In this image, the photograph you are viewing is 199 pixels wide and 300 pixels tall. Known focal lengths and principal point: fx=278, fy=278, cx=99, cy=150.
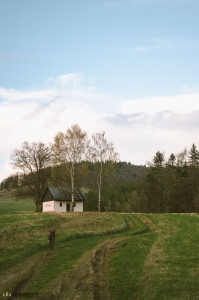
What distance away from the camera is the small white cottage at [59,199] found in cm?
5700

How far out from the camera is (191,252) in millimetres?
15812

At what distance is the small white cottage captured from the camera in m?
57.0

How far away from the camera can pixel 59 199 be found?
2234 inches

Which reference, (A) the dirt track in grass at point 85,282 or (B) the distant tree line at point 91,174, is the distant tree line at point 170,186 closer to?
(B) the distant tree line at point 91,174

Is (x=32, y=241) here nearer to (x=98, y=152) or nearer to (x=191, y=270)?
(x=191, y=270)

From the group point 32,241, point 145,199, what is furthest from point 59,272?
point 145,199

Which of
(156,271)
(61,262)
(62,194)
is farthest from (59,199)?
(156,271)

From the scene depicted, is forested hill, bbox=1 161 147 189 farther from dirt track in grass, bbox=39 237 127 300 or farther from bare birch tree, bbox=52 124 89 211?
dirt track in grass, bbox=39 237 127 300

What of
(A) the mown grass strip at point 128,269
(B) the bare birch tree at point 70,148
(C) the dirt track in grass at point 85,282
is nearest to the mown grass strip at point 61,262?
(C) the dirt track in grass at point 85,282

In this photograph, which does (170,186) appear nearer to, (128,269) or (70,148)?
(70,148)

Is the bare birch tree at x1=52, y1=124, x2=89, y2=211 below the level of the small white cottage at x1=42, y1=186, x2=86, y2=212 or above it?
above

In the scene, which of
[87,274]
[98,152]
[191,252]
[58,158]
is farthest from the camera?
[98,152]

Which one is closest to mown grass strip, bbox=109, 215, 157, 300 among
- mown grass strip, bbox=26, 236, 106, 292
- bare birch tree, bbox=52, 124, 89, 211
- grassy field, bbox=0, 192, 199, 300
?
grassy field, bbox=0, 192, 199, 300

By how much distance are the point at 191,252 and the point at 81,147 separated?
1444 inches
